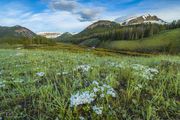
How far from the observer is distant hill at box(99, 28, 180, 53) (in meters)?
162

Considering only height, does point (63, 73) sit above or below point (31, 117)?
above

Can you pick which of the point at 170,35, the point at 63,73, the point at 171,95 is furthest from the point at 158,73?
the point at 170,35

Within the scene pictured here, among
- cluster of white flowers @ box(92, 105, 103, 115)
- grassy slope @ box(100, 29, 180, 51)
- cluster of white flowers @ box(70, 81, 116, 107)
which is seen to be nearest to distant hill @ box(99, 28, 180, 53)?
grassy slope @ box(100, 29, 180, 51)

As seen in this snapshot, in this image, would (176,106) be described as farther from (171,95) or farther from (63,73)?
(63,73)

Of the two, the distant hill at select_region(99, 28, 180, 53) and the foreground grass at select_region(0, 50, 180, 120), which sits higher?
the foreground grass at select_region(0, 50, 180, 120)

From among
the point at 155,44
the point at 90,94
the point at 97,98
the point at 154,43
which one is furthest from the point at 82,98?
the point at 154,43

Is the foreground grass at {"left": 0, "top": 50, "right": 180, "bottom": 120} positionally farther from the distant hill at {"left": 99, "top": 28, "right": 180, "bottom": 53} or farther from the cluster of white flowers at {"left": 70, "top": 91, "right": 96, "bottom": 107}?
the distant hill at {"left": 99, "top": 28, "right": 180, "bottom": 53}

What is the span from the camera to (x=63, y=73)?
736 centimetres

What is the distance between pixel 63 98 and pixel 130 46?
172 metres

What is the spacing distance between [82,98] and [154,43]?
174155 mm

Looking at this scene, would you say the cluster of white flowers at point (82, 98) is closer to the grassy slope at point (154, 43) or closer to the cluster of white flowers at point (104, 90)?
the cluster of white flowers at point (104, 90)

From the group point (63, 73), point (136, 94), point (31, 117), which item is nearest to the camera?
point (31, 117)

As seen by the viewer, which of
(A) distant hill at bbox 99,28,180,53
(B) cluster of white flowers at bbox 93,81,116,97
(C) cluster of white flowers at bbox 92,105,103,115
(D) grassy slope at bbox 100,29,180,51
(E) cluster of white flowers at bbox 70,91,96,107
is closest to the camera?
(C) cluster of white flowers at bbox 92,105,103,115

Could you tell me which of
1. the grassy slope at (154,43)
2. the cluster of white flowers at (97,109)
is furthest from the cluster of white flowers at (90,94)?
the grassy slope at (154,43)
